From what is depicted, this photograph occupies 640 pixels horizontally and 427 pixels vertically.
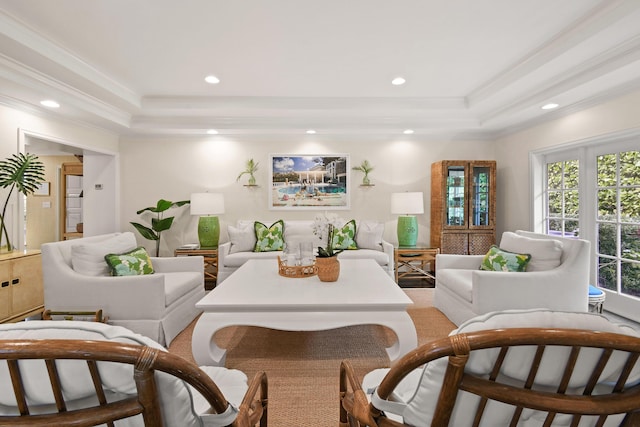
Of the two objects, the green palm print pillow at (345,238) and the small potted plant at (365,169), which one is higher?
the small potted plant at (365,169)

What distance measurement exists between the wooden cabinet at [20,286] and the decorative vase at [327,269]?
2766mm

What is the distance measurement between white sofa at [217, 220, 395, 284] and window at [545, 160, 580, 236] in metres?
2.10

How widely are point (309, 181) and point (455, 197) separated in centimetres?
225

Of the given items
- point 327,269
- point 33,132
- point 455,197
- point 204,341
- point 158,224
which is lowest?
point 204,341

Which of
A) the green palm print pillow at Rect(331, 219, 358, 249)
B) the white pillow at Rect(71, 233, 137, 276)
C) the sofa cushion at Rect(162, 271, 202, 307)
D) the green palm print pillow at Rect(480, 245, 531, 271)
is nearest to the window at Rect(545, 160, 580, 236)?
the green palm print pillow at Rect(480, 245, 531, 271)

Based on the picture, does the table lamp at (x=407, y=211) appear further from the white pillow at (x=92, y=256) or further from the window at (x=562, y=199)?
the white pillow at (x=92, y=256)

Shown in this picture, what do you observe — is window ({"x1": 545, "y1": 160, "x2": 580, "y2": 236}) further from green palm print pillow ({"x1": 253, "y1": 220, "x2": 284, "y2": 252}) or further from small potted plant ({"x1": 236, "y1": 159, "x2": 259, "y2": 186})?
small potted plant ({"x1": 236, "y1": 159, "x2": 259, "y2": 186})

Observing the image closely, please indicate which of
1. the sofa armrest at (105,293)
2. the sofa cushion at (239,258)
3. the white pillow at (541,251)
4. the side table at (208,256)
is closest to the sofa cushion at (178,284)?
the sofa armrest at (105,293)

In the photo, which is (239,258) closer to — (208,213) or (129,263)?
(208,213)

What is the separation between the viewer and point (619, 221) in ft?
10.5

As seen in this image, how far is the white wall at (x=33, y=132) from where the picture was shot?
3.11 m

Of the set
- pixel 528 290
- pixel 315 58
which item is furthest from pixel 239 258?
pixel 528 290

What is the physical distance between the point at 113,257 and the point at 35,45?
1769mm

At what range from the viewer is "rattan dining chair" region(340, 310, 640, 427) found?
647mm
